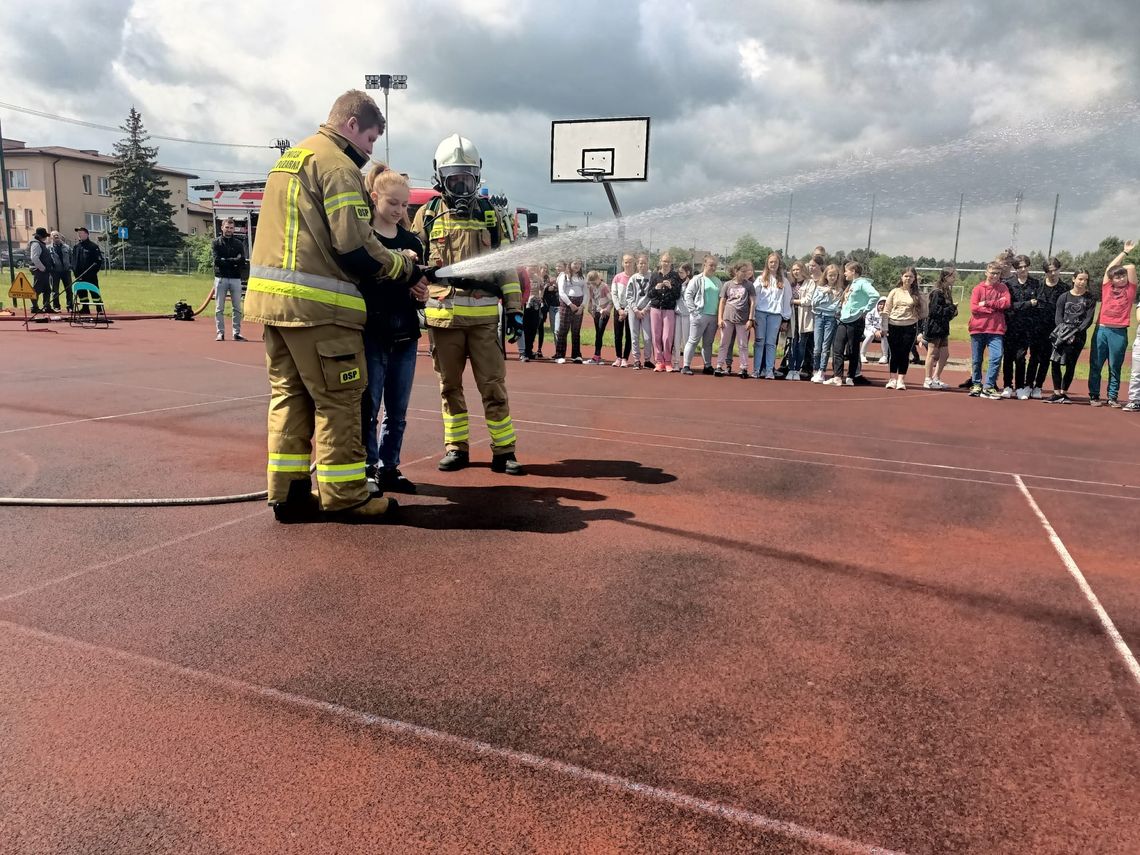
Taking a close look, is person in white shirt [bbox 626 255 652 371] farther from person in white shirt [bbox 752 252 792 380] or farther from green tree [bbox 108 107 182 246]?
green tree [bbox 108 107 182 246]

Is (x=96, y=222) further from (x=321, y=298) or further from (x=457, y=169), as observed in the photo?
(x=321, y=298)

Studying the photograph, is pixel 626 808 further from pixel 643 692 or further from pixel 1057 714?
pixel 1057 714

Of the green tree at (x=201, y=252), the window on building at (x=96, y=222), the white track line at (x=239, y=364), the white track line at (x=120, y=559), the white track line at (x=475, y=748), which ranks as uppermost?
the window on building at (x=96, y=222)

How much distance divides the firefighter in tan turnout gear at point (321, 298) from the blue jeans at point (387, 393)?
1.37 feet

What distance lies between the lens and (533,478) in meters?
5.92

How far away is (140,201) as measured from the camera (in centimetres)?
A: 6366

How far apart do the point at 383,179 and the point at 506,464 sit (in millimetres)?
2301

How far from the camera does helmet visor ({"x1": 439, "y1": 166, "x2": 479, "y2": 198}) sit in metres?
5.57

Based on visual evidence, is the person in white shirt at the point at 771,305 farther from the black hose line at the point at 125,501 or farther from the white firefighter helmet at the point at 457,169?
the black hose line at the point at 125,501

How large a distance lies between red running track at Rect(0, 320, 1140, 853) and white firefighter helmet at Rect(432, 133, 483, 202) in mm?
2160

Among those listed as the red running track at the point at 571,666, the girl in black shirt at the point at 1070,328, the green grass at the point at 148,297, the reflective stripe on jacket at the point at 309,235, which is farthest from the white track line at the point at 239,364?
the girl in black shirt at the point at 1070,328

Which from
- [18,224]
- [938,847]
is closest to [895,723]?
[938,847]

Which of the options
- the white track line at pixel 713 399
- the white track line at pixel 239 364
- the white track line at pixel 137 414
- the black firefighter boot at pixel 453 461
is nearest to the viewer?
the black firefighter boot at pixel 453 461

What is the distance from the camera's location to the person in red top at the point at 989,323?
11.6 metres
